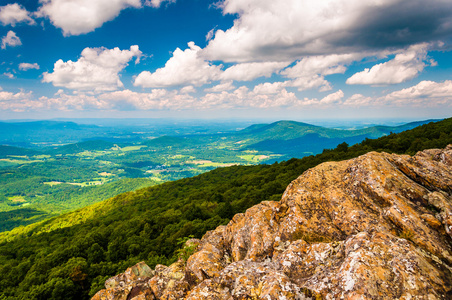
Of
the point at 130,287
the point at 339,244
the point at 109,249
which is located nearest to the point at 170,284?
the point at 130,287

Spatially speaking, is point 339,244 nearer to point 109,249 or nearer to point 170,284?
point 170,284

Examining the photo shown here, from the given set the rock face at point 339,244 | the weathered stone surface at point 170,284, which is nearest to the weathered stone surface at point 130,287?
the rock face at point 339,244

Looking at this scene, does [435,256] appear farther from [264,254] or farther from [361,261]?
[264,254]

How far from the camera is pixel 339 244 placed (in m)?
12.0

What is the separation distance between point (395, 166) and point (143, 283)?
23.9 meters

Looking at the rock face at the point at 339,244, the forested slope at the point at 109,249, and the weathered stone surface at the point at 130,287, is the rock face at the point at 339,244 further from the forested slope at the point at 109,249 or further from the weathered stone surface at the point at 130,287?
the forested slope at the point at 109,249

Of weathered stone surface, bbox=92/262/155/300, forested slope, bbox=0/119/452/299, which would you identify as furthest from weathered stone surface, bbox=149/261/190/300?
forested slope, bbox=0/119/452/299

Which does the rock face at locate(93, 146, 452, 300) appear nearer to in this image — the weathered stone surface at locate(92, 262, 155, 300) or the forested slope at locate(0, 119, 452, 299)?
the weathered stone surface at locate(92, 262, 155, 300)

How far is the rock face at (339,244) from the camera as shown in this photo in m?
8.98

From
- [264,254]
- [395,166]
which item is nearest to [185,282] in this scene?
[264,254]

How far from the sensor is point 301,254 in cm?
1244

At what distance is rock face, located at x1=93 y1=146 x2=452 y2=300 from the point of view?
29.5ft

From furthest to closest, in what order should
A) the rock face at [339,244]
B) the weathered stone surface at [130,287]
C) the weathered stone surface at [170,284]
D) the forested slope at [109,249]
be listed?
the forested slope at [109,249] < the weathered stone surface at [130,287] < the weathered stone surface at [170,284] < the rock face at [339,244]

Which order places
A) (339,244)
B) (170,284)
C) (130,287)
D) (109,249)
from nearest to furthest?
(339,244) < (170,284) < (130,287) < (109,249)
